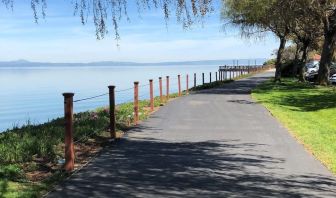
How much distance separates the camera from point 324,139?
1234 cm

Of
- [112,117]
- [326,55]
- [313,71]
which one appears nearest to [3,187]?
[112,117]

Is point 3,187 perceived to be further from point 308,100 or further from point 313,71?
point 313,71

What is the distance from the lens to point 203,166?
8719 mm

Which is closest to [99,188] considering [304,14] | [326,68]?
[304,14]

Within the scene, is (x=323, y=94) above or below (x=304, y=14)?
below

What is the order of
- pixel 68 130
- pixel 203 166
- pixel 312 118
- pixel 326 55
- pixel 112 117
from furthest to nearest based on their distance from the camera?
1. pixel 326 55
2. pixel 312 118
3. pixel 112 117
4. pixel 203 166
5. pixel 68 130

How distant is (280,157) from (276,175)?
1.61m

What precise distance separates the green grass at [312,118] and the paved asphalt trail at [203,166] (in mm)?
327

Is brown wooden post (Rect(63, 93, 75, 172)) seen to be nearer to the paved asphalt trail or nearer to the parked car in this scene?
the paved asphalt trail

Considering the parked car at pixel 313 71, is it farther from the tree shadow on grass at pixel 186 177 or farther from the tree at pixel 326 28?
the tree shadow on grass at pixel 186 177

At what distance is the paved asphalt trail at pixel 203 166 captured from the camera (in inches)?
277

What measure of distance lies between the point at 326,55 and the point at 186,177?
27.2 meters

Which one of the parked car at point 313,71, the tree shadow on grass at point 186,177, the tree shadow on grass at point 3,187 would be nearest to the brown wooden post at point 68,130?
the tree shadow on grass at point 186,177

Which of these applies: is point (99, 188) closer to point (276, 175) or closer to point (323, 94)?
point (276, 175)
